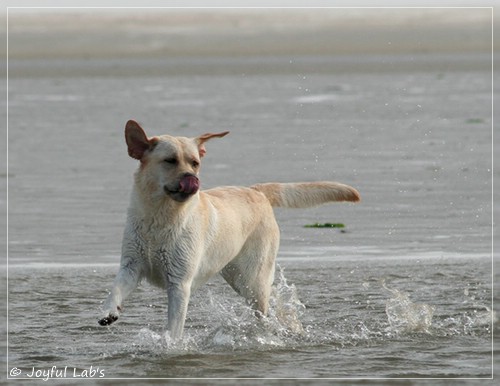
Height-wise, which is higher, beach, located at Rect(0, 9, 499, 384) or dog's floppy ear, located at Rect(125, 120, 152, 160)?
dog's floppy ear, located at Rect(125, 120, 152, 160)

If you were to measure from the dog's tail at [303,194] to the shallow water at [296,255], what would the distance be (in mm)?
652

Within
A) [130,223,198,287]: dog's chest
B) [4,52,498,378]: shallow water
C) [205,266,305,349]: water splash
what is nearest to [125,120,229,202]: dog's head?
[130,223,198,287]: dog's chest

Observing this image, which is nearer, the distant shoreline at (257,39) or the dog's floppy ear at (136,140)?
the dog's floppy ear at (136,140)

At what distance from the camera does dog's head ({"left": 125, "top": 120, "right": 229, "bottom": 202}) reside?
6918 mm

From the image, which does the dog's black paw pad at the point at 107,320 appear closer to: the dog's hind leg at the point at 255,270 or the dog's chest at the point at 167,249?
the dog's chest at the point at 167,249

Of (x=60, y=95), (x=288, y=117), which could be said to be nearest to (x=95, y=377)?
(x=288, y=117)

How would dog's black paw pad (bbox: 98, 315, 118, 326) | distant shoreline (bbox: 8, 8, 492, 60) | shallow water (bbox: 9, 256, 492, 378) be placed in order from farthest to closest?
distant shoreline (bbox: 8, 8, 492, 60)
shallow water (bbox: 9, 256, 492, 378)
dog's black paw pad (bbox: 98, 315, 118, 326)

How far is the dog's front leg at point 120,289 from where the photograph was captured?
22.1 ft

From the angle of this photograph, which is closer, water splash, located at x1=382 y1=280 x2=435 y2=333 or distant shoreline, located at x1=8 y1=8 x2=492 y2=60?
water splash, located at x1=382 y1=280 x2=435 y2=333

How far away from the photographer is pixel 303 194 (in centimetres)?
833

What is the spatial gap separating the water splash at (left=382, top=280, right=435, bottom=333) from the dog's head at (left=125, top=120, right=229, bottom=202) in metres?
1.87

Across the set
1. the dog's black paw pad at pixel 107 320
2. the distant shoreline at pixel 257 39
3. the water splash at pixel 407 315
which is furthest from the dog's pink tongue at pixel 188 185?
the distant shoreline at pixel 257 39

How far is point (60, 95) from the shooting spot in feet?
96.1

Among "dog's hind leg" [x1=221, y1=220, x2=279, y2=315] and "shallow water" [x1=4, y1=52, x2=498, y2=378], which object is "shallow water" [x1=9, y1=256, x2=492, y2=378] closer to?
"shallow water" [x1=4, y1=52, x2=498, y2=378]
